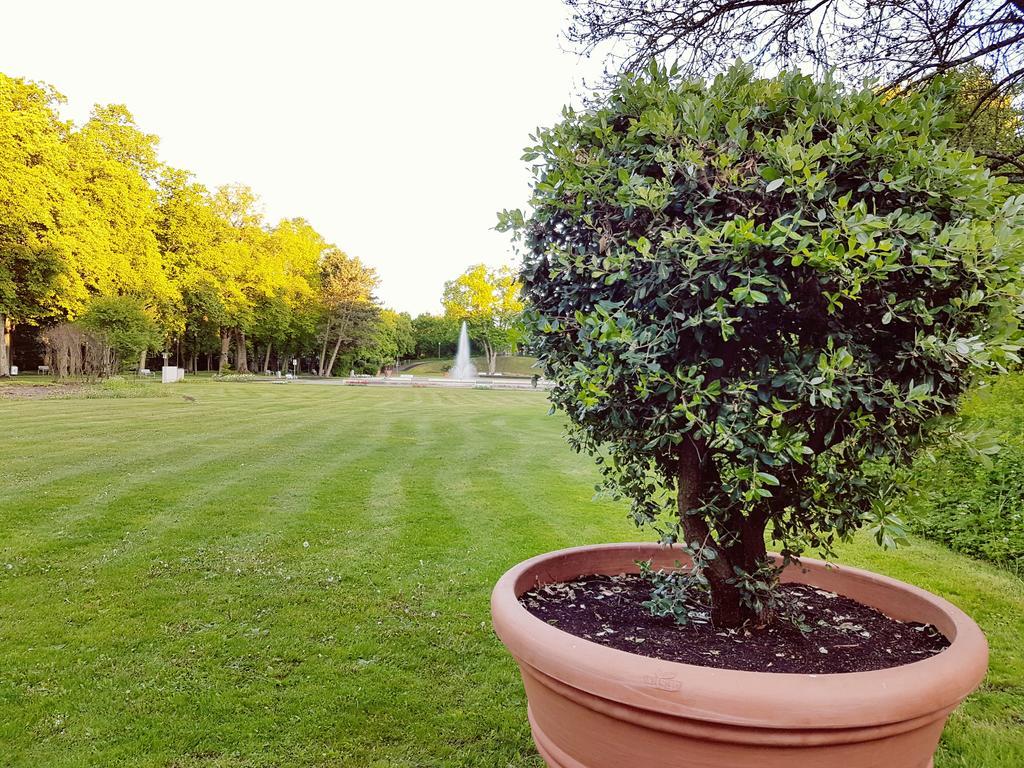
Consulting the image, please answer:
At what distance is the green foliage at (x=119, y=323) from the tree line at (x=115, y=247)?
0.04 m

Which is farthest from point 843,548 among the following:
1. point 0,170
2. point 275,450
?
point 0,170

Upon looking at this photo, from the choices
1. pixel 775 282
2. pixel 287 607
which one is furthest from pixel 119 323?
pixel 775 282

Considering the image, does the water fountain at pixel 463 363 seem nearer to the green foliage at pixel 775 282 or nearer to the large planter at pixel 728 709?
the green foliage at pixel 775 282

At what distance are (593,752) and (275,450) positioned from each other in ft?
26.5

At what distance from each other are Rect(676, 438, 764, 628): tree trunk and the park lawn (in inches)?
37.6

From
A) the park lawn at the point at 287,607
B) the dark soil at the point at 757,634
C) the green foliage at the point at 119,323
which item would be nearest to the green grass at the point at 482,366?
the green foliage at the point at 119,323

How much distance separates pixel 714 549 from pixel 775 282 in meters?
0.92

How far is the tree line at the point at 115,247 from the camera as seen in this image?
18.7m

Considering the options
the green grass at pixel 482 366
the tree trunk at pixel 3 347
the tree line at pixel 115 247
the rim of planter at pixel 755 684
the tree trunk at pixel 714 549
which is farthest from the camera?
the green grass at pixel 482 366

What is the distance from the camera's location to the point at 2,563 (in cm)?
389

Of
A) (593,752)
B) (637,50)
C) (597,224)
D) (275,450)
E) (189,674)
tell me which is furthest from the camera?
(275,450)

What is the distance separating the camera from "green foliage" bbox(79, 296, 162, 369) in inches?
747

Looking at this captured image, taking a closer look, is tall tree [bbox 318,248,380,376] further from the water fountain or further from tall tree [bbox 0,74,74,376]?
tall tree [bbox 0,74,74,376]

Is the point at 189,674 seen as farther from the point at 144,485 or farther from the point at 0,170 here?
the point at 0,170
